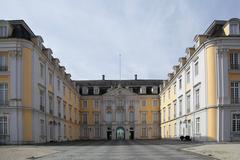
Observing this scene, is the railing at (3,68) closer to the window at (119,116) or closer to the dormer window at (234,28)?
the dormer window at (234,28)

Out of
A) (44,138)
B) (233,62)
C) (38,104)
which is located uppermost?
(233,62)

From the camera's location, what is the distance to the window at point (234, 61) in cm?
4209

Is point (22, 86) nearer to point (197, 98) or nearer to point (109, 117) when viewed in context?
point (197, 98)

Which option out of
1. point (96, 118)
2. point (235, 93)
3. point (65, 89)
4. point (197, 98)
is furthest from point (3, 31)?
point (96, 118)

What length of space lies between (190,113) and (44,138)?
1747cm

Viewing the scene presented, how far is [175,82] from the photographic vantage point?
63438mm

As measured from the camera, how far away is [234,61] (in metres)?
42.3

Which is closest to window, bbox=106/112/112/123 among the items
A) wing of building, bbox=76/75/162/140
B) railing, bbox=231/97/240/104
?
wing of building, bbox=76/75/162/140

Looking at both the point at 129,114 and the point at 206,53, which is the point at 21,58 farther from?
the point at 129,114

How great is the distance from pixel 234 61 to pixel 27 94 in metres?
20.7

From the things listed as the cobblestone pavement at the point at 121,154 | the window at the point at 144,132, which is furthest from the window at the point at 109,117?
the cobblestone pavement at the point at 121,154

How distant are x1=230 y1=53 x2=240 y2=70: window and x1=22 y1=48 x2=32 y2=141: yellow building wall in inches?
785

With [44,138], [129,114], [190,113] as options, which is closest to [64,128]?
[44,138]

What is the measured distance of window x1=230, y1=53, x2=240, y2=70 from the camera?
42.1m
